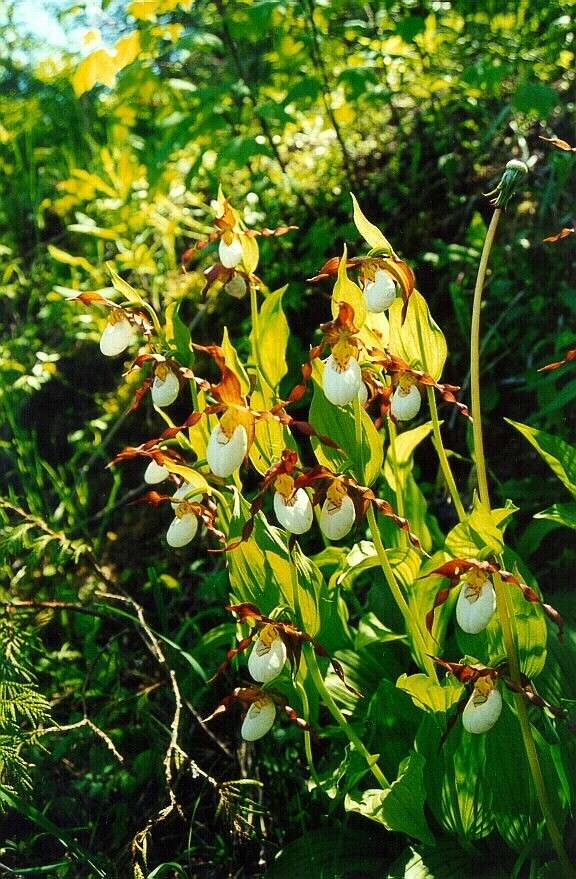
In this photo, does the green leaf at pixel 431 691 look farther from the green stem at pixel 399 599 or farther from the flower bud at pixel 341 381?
the flower bud at pixel 341 381

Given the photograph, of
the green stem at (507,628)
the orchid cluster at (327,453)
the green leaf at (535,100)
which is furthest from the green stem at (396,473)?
the green leaf at (535,100)

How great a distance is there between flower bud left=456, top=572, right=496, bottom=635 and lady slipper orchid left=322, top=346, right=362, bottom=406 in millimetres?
279

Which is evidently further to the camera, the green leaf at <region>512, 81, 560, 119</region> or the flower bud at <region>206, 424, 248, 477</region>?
the green leaf at <region>512, 81, 560, 119</region>

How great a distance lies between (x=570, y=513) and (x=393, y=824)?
530mm

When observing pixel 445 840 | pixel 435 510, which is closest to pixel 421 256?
pixel 435 510

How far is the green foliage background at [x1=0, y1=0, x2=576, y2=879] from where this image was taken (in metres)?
→ 1.42

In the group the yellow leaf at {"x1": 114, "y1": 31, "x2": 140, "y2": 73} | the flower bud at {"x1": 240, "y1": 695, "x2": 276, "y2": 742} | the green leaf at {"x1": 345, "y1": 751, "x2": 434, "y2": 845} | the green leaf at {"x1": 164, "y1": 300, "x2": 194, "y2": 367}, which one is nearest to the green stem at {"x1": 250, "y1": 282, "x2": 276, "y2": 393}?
the green leaf at {"x1": 164, "y1": 300, "x2": 194, "y2": 367}

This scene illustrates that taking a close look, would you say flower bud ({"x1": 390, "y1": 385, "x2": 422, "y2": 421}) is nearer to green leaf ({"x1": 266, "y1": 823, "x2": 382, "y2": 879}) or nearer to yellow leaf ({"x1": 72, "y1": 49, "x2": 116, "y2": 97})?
green leaf ({"x1": 266, "y1": 823, "x2": 382, "y2": 879})

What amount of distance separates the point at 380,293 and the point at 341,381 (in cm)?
14

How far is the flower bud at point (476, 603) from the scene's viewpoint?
0.97 meters

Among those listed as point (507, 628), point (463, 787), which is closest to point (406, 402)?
point (507, 628)

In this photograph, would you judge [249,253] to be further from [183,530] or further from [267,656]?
[267,656]

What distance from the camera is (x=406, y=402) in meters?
1.14

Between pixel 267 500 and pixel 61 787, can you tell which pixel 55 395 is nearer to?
pixel 267 500
